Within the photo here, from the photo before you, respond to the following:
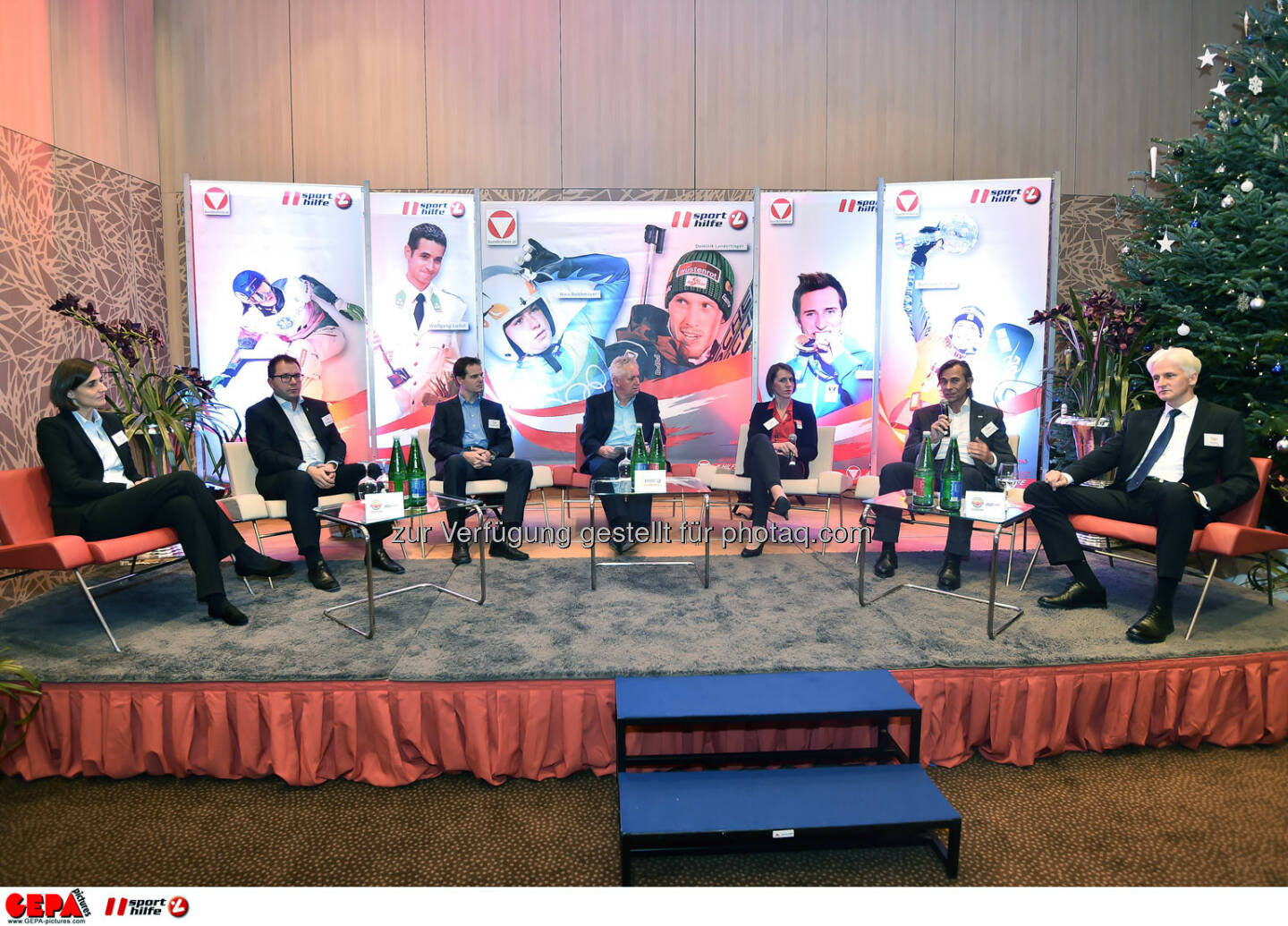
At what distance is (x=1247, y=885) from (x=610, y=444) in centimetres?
343

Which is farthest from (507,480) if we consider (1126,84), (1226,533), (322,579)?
(1126,84)

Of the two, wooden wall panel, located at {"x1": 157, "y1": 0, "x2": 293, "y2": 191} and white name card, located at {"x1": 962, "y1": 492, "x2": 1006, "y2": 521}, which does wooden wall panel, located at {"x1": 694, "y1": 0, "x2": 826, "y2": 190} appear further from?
white name card, located at {"x1": 962, "y1": 492, "x2": 1006, "y2": 521}

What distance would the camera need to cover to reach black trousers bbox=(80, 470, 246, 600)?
285cm

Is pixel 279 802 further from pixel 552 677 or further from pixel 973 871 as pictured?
pixel 973 871

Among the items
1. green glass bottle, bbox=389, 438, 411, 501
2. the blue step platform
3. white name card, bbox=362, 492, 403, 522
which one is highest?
green glass bottle, bbox=389, 438, 411, 501

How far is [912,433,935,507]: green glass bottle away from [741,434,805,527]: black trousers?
103cm

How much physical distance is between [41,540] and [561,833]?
6.99 ft

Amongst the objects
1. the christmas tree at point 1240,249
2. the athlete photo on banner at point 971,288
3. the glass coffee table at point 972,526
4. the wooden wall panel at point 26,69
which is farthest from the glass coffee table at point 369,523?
the athlete photo on banner at point 971,288

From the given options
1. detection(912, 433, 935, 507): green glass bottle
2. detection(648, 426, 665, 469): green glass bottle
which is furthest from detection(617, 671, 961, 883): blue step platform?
detection(648, 426, 665, 469): green glass bottle

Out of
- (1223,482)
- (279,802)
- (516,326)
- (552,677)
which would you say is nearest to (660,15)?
(516,326)

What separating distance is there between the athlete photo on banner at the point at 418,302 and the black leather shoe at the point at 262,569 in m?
2.43

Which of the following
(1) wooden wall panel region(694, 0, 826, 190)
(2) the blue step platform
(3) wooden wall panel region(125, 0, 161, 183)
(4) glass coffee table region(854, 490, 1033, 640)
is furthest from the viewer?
(1) wooden wall panel region(694, 0, 826, 190)

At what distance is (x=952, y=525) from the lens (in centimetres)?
334

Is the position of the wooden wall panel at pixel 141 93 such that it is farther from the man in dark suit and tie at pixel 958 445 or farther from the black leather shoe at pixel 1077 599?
the black leather shoe at pixel 1077 599
